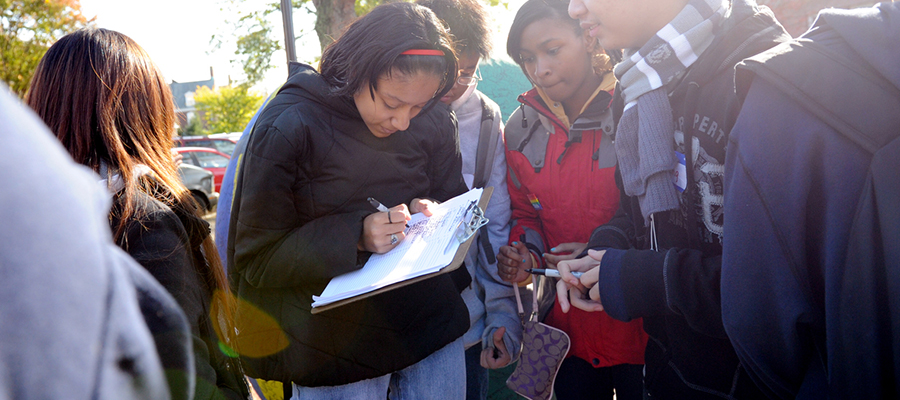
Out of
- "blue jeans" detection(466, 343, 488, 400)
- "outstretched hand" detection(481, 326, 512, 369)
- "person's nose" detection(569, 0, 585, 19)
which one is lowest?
"blue jeans" detection(466, 343, 488, 400)

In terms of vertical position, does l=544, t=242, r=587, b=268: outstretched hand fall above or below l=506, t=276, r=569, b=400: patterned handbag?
above

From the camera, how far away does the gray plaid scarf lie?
1354 mm

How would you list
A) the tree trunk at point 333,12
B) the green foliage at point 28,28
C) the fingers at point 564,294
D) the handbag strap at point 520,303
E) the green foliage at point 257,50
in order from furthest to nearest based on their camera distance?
1. the green foliage at point 257,50
2. the green foliage at point 28,28
3. the tree trunk at point 333,12
4. the handbag strap at point 520,303
5. the fingers at point 564,294

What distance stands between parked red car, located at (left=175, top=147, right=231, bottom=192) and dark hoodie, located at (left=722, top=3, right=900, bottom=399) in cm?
1481

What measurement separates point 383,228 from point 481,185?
36.0 inches

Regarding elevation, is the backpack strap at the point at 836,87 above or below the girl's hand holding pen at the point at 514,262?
above

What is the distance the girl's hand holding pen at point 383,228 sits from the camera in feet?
4.94

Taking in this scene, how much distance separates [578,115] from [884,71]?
1.34m

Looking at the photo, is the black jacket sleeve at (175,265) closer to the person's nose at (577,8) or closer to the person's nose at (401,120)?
the person's nose at (401,120)

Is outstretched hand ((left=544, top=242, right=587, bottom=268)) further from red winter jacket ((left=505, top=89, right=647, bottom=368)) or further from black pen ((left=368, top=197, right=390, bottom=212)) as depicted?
black pen ((left=368, top=197, right=390, bottom=212))

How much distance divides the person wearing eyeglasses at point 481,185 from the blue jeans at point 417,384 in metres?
0.39

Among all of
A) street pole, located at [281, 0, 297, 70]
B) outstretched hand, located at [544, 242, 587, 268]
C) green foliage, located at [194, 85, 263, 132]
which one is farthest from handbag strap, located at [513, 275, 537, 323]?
green foliage, located at [194, 85, 263, 132]

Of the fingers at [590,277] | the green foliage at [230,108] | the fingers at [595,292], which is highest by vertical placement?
the fingers at [590,277]

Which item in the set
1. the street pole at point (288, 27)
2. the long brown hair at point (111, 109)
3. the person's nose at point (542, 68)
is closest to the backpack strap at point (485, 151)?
the person's nose at point (542, 68)
